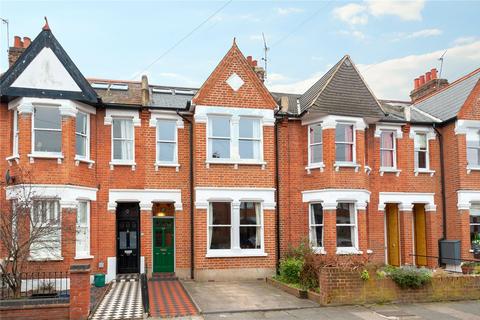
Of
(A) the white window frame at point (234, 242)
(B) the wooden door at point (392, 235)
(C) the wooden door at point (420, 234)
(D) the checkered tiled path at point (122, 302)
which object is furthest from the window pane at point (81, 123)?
(C) the wooden door at point (420, 234)

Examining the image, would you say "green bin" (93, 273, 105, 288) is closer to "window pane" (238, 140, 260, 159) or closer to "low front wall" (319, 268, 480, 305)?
"window pane" (238, 140, 260, 159)

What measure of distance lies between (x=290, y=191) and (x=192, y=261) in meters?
5.03

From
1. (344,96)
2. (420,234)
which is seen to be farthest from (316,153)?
(420,234)

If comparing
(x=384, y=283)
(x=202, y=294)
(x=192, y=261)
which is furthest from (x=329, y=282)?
(x=192, y=261)

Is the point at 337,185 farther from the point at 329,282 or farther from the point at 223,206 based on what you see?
the point at 329,282

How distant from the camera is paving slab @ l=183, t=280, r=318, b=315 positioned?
13797mm

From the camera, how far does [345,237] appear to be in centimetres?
1989

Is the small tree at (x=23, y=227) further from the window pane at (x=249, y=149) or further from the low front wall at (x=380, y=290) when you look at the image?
the low front wall at (x=380, y=290)

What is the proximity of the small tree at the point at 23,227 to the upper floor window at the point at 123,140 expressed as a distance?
3.28 meters

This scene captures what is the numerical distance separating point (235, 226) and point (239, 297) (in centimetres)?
423

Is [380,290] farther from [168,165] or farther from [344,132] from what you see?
[168,165]

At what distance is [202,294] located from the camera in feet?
51.5

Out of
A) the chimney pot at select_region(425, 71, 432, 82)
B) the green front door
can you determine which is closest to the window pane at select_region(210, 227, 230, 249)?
the green front door

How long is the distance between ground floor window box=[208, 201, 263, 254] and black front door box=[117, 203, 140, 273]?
10.3 ft
